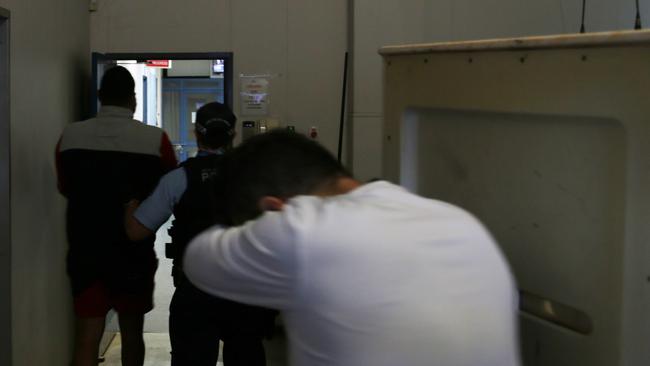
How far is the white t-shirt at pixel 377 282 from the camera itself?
43.8 inches

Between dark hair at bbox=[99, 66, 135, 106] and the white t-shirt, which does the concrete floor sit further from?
the white t-shirt

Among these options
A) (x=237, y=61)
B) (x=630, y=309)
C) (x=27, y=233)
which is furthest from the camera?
(x=237, y=61)

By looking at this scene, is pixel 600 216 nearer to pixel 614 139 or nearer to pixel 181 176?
pixel 614 139

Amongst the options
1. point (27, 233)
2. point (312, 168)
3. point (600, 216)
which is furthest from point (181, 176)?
point (600, 216)

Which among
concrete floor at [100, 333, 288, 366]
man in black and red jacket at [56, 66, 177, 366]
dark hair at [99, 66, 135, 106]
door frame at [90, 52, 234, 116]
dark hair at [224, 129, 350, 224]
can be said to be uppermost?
door frame at [90, 52, 234, 116]

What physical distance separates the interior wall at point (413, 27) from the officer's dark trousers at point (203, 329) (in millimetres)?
1961

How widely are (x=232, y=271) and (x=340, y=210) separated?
8.9 inches

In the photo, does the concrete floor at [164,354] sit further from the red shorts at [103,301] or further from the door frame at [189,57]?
the door frame at [189,57]

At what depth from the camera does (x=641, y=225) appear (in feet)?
4.21

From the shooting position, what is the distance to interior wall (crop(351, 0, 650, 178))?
15.2 ft

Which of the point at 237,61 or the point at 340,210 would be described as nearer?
the point at 340,210

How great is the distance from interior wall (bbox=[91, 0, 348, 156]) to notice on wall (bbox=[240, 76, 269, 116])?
0.04 meters

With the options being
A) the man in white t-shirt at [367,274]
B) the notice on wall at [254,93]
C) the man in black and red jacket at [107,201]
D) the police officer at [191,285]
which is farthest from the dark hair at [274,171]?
the notice on wall at [254,93]

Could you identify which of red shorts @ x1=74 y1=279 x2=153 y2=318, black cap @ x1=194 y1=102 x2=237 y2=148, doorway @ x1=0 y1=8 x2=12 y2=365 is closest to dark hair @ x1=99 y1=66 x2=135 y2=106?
doorway @ x1=0 y1=8 x2=12 y2=365
